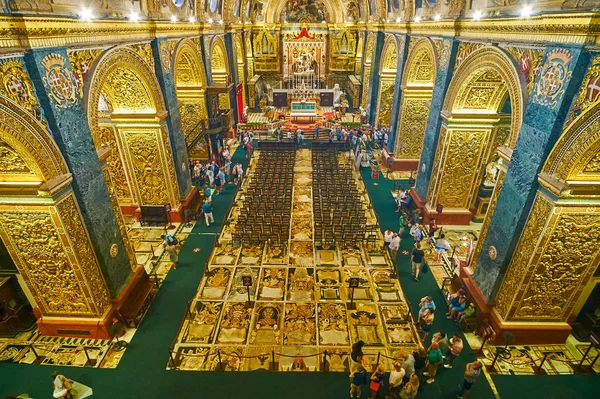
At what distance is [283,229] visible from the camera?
1226cm

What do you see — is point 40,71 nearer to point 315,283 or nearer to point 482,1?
point 315,283

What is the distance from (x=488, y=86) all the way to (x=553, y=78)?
416 cm

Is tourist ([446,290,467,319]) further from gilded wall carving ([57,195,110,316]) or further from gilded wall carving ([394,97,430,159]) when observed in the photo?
gilded wall carving ([57,195,110,316])

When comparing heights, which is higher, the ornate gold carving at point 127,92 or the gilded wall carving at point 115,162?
the ornate gold carving at point 127,92

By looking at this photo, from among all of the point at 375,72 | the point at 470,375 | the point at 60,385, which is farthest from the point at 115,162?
the point at 375,72

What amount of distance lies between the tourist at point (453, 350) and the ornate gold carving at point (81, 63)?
972 centimetres

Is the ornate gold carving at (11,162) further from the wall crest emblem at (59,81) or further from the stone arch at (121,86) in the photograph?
the stone arch at (121,86)

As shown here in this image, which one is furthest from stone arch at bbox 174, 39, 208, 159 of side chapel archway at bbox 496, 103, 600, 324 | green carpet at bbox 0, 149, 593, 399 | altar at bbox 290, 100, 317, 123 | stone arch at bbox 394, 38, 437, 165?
side chapel archway at bbox 496, 103, 600, 324

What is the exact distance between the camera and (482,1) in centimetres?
892

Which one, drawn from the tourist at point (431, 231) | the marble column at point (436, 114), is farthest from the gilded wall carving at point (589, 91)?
the tourist at point (431, 231)

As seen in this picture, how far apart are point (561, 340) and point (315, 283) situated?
6.22m

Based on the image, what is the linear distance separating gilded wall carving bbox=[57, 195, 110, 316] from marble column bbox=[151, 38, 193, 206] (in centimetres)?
526

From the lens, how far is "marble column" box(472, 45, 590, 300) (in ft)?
19.2

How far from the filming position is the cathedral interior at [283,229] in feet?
20.4
